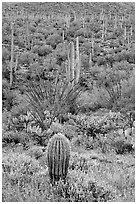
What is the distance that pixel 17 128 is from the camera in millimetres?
9023

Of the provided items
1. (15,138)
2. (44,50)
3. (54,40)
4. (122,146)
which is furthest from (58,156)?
(54,40)

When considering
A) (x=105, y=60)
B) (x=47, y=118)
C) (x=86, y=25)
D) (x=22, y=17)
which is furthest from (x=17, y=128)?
(x=22, y=17)

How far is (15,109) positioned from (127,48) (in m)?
9.81

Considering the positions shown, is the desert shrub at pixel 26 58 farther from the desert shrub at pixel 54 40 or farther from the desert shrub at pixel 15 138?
the desert shrub at pixel 15 138

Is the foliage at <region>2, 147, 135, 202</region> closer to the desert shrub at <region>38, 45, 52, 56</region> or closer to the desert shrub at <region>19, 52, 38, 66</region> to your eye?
the desert shrub at <region>19, 52, 38, 66</region>

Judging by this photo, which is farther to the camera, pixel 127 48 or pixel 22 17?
pixel 22 17

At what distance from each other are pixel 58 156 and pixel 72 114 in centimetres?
583

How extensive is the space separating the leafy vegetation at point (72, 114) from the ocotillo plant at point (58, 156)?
0.64 feet

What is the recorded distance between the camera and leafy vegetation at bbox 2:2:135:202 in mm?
5270

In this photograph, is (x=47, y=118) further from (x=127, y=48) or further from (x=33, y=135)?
(x=127, y=48)

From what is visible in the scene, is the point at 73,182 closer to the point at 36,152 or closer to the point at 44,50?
the point at 36,152

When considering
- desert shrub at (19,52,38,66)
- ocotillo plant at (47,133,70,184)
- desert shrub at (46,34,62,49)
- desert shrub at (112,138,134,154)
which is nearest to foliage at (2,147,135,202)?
ocotillo plant at (47,133,70,184)

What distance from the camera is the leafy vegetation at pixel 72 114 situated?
5270 mm

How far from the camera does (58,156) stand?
5121 mm
